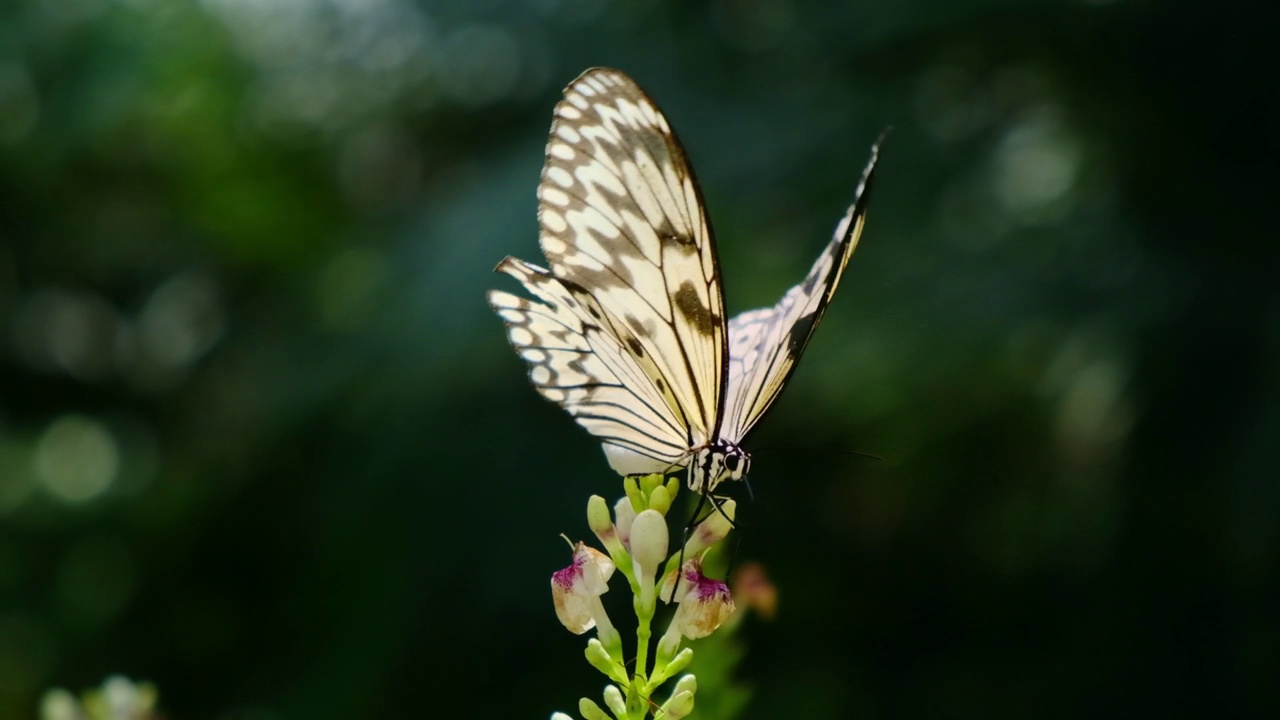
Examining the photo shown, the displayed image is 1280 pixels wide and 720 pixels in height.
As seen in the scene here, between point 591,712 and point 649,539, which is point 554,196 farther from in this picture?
point 591,712

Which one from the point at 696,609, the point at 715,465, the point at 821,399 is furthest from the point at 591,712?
the point at 821,399

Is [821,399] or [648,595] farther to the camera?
[821,399]

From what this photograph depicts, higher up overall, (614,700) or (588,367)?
(588,367)

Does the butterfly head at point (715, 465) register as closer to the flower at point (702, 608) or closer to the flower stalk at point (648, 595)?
the flower stalk at point (648, 595)

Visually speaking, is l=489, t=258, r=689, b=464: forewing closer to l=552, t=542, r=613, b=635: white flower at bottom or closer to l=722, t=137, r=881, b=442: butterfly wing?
l=722, t=137, r=881, b=442: butterfly wing

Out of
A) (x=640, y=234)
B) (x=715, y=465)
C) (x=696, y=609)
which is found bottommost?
(x=696, y=609)

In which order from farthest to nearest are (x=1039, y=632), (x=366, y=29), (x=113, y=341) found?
(x=113, y=341), (x=366, y=29), (x=1039, y=632)

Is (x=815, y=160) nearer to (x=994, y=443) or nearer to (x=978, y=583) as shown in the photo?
(x=994, y=443)

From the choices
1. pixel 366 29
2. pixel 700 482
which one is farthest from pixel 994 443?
pixel 366 29
